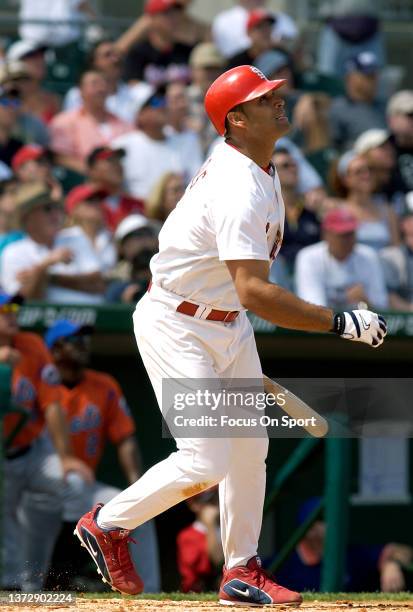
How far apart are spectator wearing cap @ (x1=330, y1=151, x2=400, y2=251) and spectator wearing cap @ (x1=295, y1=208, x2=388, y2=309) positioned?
2.05ft

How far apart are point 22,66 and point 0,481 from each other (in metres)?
4.52

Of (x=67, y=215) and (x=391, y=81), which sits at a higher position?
(x=391, y=81)

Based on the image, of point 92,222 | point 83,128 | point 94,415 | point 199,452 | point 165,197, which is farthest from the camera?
point 83,128

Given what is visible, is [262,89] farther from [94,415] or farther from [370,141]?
[370,141]

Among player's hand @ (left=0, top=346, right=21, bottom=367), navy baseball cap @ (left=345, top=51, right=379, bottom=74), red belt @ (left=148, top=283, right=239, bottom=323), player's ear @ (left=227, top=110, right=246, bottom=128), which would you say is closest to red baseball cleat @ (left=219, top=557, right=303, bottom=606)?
red belt @ (left=148, top=283, right=239, bottom=323)

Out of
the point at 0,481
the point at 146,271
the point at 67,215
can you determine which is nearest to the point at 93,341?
the point at 146,271

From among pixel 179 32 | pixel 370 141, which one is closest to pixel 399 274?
pixel 370 141

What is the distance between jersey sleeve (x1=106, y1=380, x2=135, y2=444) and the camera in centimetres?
752

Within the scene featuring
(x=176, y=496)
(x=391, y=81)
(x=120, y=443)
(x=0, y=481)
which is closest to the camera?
(x=176, y=496)

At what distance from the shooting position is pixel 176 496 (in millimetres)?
4387

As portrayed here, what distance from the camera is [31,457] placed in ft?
23.4

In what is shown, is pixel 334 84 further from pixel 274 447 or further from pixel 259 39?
pixel 274 447

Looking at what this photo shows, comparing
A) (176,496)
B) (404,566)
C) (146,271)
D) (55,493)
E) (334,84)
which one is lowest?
(404,566)

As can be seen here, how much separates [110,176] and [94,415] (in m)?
2.12
